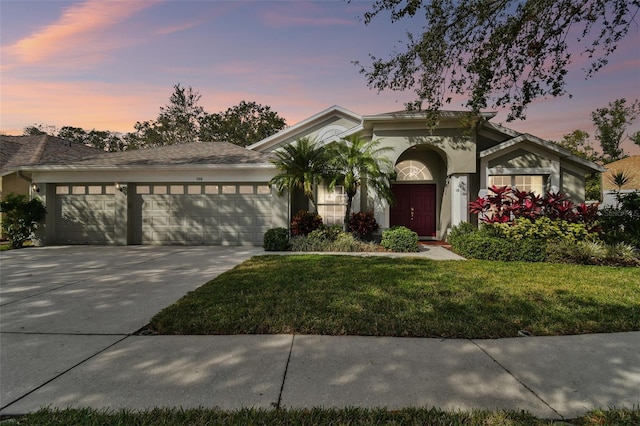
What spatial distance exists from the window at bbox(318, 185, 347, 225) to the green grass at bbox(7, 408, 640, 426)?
1019 centimetres

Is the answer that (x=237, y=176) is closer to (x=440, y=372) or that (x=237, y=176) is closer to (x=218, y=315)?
(x=218, y=315)

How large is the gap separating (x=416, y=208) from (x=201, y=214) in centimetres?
892

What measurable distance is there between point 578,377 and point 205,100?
37.1m

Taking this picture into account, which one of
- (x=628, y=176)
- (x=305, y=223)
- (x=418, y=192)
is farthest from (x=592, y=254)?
(x=628, y=176)

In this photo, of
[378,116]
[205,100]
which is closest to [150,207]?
[378,116]

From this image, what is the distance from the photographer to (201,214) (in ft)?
38.9

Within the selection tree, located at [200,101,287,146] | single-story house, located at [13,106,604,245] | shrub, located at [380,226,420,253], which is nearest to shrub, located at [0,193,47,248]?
single-story house, located at [13,106,604,245]

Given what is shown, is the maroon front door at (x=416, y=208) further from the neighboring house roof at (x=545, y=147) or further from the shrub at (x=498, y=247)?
the shrub at (x=498, y=247)

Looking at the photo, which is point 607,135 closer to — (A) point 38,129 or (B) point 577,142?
(B) point 577,142

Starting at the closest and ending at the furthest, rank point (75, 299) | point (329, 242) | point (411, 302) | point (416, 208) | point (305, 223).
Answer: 1. point (411, 302)
2. point (75, 299)
3. point (329, 242)
4. point (305, 223)
5. point (416, 208)

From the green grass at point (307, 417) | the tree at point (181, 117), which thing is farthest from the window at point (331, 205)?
the tree at point (181, 117)

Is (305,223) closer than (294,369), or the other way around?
(294,369)

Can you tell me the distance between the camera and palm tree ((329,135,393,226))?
10320 millimetres

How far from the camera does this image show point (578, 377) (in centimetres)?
261
